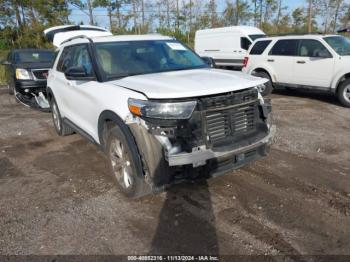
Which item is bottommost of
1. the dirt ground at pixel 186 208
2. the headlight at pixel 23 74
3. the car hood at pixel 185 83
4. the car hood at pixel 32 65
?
the dirt ground at pixel 186 208

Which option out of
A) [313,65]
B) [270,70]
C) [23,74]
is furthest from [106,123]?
[270,70]

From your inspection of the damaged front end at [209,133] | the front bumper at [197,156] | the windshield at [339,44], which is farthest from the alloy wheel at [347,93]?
the front bumper at [197,156]

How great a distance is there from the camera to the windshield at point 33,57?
30.7ft

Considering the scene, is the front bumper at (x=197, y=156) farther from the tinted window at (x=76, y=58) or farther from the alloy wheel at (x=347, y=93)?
the alloy wheel at (x=347, y=93)

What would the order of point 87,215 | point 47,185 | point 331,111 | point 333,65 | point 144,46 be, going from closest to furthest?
1. point 87,215
2. point 47,185
3. point 144,46
4. point 331,111
5. point 333,65

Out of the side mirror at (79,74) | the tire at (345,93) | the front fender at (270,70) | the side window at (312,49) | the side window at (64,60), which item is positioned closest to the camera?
the side mirror at (79,74)

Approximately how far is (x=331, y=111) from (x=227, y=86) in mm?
5216

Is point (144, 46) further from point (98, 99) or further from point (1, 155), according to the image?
point (1, 155)

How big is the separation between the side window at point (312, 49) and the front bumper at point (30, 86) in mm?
7025

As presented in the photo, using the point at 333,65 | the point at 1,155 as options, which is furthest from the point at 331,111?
the point at 1,155

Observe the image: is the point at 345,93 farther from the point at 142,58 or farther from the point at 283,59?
the point at 142,58

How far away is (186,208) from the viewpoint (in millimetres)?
3336

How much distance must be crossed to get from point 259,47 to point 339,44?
243 cm

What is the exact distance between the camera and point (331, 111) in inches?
287
